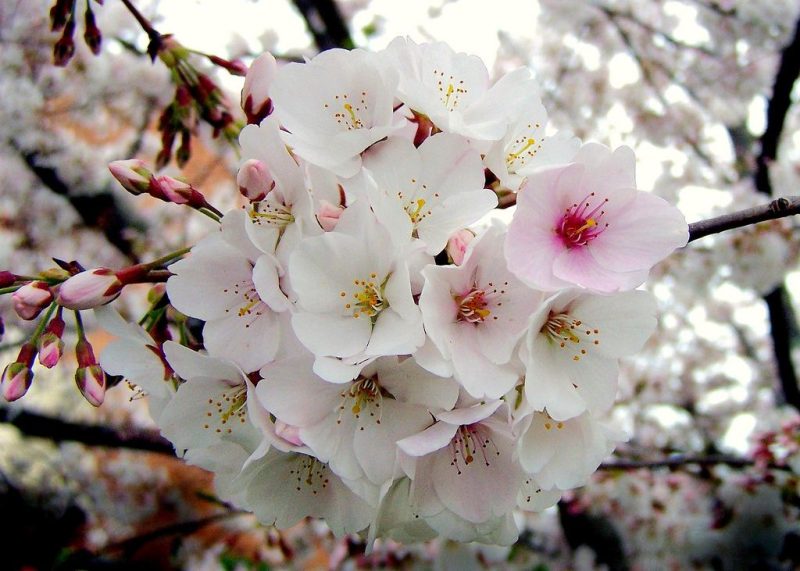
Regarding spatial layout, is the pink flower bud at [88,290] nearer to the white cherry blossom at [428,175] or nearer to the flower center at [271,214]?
the flower center at [271,214]

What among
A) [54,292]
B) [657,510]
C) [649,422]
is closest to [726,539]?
[657,510]

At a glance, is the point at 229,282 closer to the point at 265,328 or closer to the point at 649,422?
the point at 265,328

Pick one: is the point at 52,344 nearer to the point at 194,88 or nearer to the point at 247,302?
the point at 247,302

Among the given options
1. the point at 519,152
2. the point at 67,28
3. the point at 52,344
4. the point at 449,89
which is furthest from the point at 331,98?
the point at 67,28

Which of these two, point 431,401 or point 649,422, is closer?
point 431,401

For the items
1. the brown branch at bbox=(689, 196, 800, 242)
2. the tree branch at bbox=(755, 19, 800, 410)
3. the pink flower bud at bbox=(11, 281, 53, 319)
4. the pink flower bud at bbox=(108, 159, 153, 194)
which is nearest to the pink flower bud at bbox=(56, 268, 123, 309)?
the pink flower bud at bbox=(11, 281, 53, 319)

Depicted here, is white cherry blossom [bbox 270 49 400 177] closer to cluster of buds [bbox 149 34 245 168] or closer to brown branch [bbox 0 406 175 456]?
cluster of buds [bbox 149 34 245 168]

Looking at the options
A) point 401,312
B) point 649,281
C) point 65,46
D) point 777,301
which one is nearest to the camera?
Answer: point 401,312
